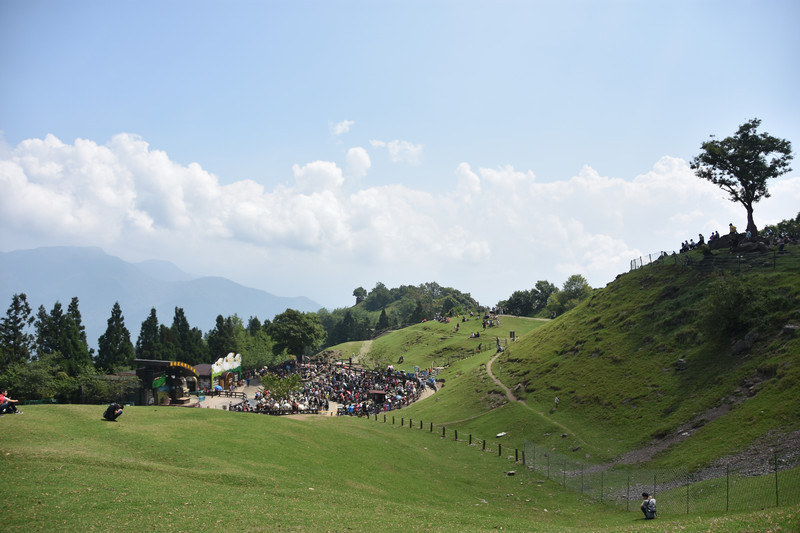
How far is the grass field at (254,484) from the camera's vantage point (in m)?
19.6

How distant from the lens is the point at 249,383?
93.3 metres

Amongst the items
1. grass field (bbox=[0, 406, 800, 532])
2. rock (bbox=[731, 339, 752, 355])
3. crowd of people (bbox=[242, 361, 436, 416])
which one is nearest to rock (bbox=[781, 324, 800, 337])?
rock (bbox=[731, 339, 752, 355])

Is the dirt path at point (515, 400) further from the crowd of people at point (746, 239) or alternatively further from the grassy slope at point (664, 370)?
the crowd of people at point (746, 239)

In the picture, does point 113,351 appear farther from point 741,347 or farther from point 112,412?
point 741,347

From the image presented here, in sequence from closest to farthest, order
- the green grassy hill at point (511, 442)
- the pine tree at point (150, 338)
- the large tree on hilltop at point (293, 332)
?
the green grassy hill at point (511, 442) < the pine tree at point (150, 338) < the large tree on hilltop at point (293, 332)

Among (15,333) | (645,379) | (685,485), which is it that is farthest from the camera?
(15,333)

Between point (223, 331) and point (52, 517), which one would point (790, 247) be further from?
point (223, 331)

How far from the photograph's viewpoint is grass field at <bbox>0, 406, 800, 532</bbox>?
1961 cm

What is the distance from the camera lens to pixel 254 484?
84.1 feet

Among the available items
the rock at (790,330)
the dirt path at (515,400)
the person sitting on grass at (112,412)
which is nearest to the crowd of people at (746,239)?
the rock at (790,330)

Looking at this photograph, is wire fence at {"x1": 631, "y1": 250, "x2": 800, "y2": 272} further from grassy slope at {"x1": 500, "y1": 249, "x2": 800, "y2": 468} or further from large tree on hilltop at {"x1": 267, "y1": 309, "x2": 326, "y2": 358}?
large tree on hilltop at {"x1": 267, "y1": 309, "x2": 326, "y2": 358}

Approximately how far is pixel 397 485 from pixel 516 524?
9.64 m

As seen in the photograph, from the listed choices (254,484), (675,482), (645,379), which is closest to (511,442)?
(645,379)

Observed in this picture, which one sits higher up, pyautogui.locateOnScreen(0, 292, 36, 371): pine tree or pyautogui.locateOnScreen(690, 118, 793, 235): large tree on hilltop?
pyautogui.locateOnScreen(690, 118, 793, 235): large tree on hilltop
